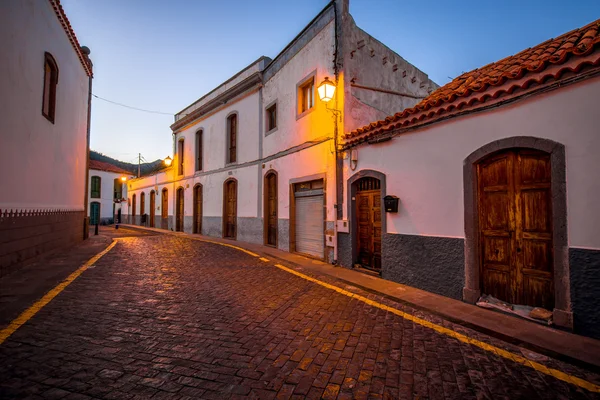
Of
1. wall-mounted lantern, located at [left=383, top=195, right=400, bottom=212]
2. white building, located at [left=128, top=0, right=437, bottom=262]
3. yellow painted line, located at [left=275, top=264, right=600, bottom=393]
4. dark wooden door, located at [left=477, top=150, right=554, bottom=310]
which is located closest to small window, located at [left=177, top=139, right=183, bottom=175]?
white building, located at [left=128, top=0, right=437, bottom=262]

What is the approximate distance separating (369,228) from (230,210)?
9.76m

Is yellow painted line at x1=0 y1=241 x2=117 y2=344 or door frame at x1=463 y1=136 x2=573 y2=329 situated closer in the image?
yellow painted line at x1=0 y1=241 x2=117 y2=344

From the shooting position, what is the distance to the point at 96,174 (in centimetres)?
3375

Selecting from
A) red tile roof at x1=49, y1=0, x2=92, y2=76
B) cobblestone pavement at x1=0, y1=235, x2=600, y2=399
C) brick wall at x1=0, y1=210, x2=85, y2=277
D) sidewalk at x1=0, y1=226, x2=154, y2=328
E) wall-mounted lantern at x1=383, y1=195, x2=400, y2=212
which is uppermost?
red tile roof at x1=49, y1=0, x2=92, y2=76

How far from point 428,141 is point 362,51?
5.05 metres

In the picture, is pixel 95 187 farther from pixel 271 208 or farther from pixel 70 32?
pixel 271 208

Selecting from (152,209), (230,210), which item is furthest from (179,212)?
(230,210)

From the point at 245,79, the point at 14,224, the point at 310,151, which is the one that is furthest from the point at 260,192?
the point at 14,224

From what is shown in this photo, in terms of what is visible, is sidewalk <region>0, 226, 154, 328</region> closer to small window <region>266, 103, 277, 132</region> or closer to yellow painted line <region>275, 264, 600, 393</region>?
yellow painted line <region>275, 264, 600, 393</region>

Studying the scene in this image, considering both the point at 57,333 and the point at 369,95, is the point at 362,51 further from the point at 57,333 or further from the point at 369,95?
the point at 57,333

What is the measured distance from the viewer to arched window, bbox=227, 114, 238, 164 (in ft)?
51.0

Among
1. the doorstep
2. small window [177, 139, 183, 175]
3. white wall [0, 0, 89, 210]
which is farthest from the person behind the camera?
small window [177, 139, 183, 175]

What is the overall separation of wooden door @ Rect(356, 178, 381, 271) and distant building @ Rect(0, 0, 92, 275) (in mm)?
8195

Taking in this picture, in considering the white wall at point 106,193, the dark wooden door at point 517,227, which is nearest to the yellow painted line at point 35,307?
the dark wooden door at point 517,227
